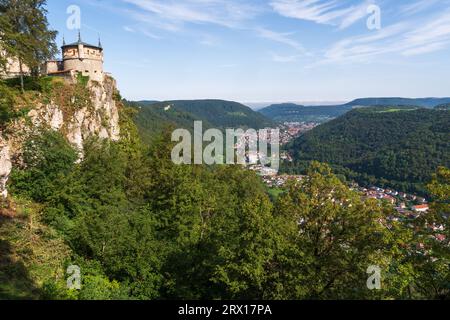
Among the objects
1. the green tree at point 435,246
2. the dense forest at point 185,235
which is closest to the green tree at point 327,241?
the dense forest at point 185,235

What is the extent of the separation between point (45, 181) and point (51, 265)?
6.90 metres

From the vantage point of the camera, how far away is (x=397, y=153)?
143750 mm

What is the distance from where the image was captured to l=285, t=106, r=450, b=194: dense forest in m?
117

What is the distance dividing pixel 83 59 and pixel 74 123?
1213cm

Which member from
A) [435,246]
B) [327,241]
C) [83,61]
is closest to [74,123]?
[83,61]

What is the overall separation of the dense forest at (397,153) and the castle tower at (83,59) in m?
83.4

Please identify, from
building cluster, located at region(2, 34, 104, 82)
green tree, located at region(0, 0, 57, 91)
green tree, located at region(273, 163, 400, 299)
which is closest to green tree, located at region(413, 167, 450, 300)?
green tree, located at region(273, 163, 400, 299)

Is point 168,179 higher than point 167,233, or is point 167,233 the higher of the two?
point 168,179

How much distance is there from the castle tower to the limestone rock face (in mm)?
1520

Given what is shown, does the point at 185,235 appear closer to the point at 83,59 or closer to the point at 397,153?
the point at 83,59
